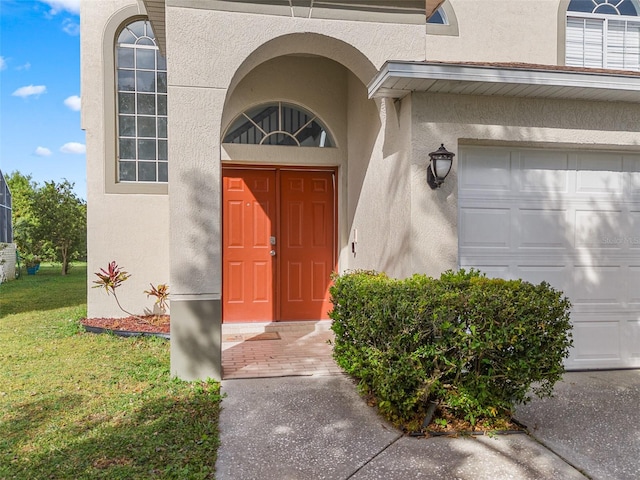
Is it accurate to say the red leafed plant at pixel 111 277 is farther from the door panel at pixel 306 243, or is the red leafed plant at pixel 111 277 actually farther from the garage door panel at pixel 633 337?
the garage door panel at pixel 633 337

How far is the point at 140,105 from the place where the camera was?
742cm

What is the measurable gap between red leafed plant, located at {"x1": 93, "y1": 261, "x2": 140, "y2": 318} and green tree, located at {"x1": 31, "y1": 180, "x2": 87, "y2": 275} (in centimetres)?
946

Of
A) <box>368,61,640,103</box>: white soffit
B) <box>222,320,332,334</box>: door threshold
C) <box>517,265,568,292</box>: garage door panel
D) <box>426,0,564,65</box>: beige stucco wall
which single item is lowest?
<box>222,320,332,334</box>: door threshold

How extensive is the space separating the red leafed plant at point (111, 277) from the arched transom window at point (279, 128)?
103 inches

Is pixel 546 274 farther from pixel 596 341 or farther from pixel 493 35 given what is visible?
pixel 493 35

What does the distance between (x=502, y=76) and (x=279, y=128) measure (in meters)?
3.44

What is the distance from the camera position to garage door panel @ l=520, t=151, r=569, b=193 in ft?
16.1

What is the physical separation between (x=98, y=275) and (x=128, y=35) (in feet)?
12.5

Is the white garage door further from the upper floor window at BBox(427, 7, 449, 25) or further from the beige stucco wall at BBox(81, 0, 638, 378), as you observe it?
the upper floor window at BBox(427, 7, 449, 25)

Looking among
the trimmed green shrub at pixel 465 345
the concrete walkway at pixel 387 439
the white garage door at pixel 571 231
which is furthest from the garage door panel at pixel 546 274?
the trimmed green shrub at pixel 465 345

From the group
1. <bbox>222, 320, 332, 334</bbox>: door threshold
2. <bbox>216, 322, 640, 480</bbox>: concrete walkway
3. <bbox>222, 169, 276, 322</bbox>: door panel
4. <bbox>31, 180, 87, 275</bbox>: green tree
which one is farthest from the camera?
<bbox>31, 180, 87, 275</bbox>: green tree

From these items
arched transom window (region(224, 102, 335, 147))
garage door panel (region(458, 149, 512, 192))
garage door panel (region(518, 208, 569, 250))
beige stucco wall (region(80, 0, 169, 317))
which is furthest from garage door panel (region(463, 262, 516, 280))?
beige stucco wall (region(80, 0, 169, 317))

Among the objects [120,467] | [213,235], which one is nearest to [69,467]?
[120,467]

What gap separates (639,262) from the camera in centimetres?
513
